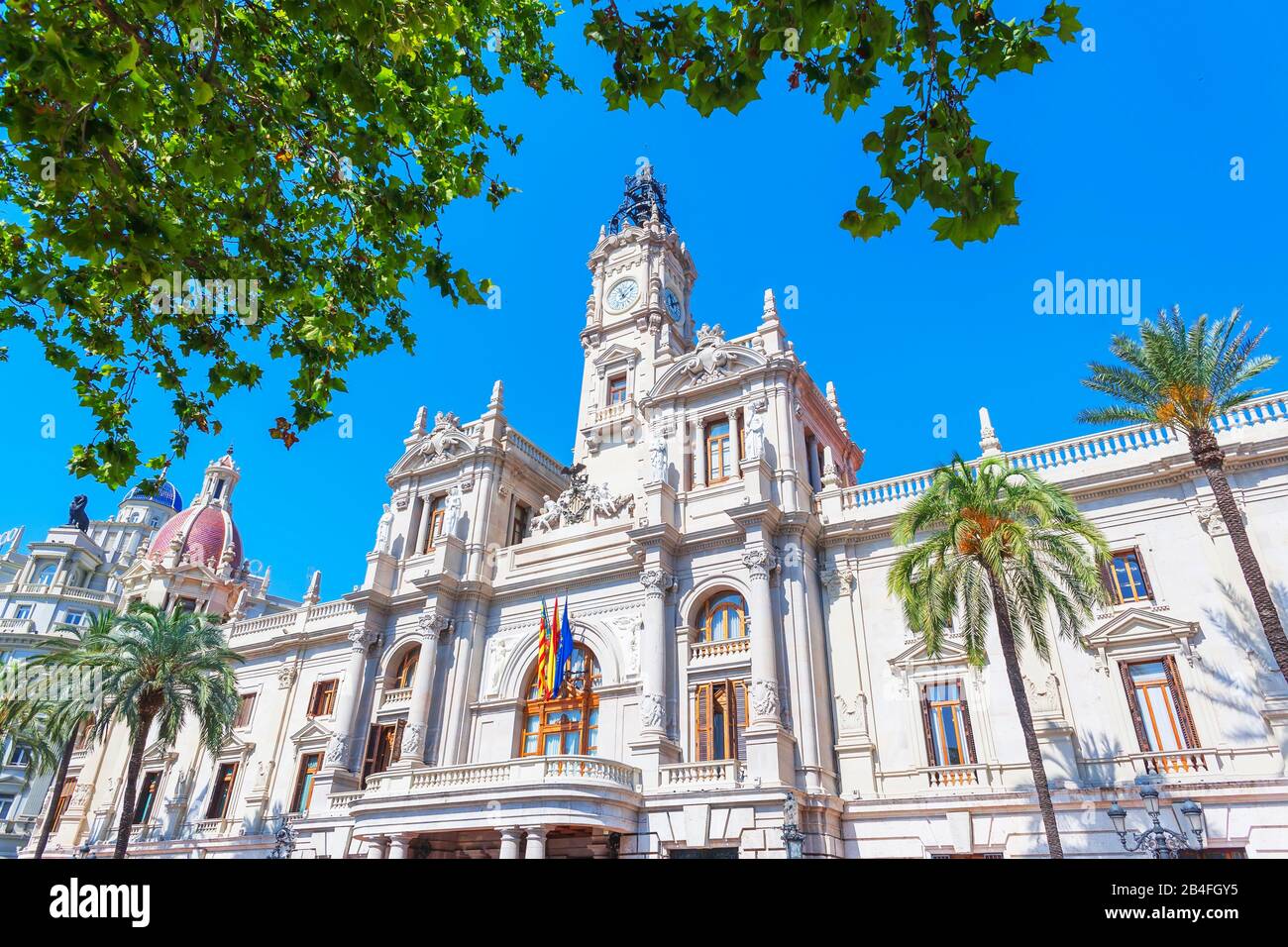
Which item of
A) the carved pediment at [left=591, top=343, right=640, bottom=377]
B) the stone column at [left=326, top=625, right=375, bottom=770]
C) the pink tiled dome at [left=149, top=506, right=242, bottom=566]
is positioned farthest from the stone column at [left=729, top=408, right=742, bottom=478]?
the pink tiled dome at [left=149, top=506, right=242, bottom=566]

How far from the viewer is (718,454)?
29141mm

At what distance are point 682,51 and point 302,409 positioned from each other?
18.9 ft

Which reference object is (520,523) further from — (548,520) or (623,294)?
(623,294)

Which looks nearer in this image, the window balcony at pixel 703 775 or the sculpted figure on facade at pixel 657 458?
the window balcony at pixel 703 775

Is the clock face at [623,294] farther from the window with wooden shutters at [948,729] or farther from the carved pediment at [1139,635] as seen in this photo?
the carved pediment at [1139,635]

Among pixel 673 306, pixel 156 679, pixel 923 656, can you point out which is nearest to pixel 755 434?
pixel 923 656

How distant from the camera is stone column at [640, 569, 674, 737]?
23.5 m

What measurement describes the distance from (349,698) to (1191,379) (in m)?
28.5

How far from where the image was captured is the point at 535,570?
98.5 ft

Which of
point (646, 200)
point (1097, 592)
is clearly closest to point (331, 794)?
point (1097, 592)

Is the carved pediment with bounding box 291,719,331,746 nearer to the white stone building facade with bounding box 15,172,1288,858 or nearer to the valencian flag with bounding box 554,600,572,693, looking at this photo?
the white stone building facade with bounding box 15,172,1288,858

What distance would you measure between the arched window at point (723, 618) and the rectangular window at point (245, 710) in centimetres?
2235

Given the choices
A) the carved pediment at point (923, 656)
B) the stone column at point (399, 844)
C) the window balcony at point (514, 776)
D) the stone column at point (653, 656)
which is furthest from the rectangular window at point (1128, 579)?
the stone column at point (399, 844)

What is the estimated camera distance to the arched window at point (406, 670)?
3009 cm
